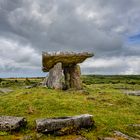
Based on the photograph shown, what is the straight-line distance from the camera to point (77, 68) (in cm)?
4275

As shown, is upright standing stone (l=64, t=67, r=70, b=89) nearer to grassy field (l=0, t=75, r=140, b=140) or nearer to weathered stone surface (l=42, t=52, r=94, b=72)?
weathered stone surface (l=42, t=52, r=94, b=72)

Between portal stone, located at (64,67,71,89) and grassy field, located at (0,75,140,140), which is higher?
portal stone, located at (64,67,71,89)

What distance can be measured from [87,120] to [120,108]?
382 inches

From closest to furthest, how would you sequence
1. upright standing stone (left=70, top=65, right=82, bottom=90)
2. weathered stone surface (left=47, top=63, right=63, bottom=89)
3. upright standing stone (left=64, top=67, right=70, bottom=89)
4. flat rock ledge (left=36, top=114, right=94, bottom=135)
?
flat rock ledge (left=36, top=114, right=94, bottom=135)
weathered stone surface (left=47, top=63, right=63, bottom=89)
upright standing stone (left=64, top=67, right=70, bottom=89)
upright standing stone (left=70, top=65, right=82, bottom=90)

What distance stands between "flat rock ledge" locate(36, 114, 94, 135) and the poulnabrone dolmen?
744 inches

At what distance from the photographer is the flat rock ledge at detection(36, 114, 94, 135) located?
18766 millimetres

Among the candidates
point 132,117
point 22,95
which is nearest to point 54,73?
point 22,95

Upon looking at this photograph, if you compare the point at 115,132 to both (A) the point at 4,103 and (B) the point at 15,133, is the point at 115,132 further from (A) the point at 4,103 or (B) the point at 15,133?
(A) the point at 4,103

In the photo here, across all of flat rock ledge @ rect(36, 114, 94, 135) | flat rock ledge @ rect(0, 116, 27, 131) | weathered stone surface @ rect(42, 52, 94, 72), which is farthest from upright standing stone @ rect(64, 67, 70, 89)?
flat rock ledge @ rect(36, 114, 94, 135)

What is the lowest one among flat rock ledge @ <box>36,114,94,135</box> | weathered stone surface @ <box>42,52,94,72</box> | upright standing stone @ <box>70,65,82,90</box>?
flat rock ledge @ <box>36,114,94,135</box>

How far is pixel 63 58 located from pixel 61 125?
2208 centimetres

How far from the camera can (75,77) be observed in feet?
138

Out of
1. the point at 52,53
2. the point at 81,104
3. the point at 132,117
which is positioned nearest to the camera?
the point at 132,117

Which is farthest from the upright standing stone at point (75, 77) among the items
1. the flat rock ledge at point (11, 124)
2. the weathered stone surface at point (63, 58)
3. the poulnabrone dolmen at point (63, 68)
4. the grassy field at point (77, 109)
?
the flat rock ledge at point (11, 124)
